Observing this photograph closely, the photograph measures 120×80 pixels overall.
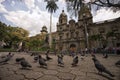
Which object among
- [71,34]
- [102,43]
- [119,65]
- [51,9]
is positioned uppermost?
[51,9]

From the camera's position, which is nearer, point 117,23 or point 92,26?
point 117,23

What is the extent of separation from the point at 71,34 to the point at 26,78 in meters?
33.5

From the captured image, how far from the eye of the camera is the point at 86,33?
86.8ft

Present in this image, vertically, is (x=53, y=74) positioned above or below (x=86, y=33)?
below

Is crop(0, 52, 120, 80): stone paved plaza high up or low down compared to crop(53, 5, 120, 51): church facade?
down

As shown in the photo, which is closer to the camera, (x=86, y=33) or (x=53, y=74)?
(x=53, y=74)

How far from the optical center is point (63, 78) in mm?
3953

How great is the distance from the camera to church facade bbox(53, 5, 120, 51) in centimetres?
2659

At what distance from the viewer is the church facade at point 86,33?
2659 centimetres

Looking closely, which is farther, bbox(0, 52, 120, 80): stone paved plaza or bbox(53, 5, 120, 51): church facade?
bbox(53, 5, 120, 51): church facade

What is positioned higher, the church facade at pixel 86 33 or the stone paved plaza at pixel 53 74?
the church facade at pixel 86 33

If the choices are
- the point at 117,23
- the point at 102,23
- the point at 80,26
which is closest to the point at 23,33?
the point at 80,26

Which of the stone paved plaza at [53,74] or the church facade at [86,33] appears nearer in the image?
the stone paved plaza at [53,74]

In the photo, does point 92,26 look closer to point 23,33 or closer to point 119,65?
point 119,65
